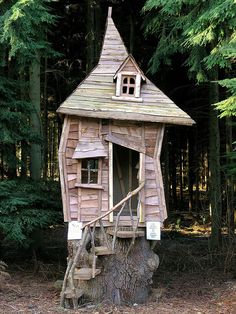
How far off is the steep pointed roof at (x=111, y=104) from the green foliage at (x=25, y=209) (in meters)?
2.23

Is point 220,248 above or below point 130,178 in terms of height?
below

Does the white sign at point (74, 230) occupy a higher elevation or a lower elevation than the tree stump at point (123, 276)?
higher

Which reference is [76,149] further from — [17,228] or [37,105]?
[37,105]

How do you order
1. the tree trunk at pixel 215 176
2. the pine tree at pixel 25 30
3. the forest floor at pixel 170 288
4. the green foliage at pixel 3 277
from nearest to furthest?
1. the forest floor at pixel 170 288
2. the pine tree at pixel 25 30
3. the green foliage at pixel 3 277
4. the tree trunk at pixel 215 176

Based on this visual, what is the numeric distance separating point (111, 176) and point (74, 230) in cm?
117

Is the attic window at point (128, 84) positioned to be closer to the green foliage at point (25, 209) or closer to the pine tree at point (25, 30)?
the pine tree at point (25, 30)

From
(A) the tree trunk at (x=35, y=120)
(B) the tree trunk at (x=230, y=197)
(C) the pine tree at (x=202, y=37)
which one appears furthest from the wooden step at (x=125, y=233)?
(A) the tree trunk at (x=35, y=120)

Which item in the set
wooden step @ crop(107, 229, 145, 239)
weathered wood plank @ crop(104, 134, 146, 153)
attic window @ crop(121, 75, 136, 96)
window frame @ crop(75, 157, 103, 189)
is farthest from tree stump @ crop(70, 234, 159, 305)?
attic window @ crop(121, 75, 136, 96)

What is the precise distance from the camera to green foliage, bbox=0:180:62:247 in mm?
8766

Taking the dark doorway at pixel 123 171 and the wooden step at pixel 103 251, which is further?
the dark doorway at pixel 123 171

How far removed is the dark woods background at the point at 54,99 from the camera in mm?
9023

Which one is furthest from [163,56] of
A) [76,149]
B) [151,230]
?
[151,230]

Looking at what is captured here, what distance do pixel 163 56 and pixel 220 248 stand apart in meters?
5.07

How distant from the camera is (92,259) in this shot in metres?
7.68
